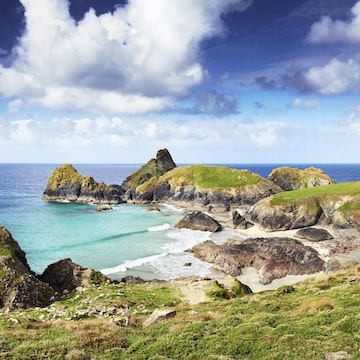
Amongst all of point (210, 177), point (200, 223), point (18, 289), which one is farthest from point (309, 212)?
point (18, 289)

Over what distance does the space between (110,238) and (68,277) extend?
32027mm

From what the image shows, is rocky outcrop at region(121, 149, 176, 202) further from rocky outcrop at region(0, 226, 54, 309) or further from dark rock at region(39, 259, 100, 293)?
rocky outcrop at region(0, 226, 54, 309)

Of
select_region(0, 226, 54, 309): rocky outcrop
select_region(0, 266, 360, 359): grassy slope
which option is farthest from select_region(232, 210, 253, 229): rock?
select_region(0, 226, 54, 309): rocky outcrop

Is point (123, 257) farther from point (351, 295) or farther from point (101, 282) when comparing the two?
point (351, 295)

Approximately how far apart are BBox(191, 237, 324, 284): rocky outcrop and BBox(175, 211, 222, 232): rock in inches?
628

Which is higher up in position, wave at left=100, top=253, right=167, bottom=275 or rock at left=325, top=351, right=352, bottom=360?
rock at left=325, top=351, right=352, bottom=360

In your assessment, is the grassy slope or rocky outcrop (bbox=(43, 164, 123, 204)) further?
rocky outcrop (bbox=(43, 164, 123, 204))

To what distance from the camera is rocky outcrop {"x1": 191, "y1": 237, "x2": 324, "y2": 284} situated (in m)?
46.8

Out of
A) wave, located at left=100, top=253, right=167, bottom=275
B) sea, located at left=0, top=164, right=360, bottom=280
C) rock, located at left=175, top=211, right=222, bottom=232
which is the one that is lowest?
wave, located at left=100, top=253, right=167, bottom=275

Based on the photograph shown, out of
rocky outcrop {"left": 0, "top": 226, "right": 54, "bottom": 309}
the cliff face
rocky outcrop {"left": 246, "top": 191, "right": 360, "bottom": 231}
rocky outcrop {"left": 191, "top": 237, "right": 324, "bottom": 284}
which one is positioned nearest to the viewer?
rocky outcrop {"left": 0, "top": 226, "right": 54, "bottom": 309}

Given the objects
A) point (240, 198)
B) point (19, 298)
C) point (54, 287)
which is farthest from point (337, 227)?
point (19, 298)

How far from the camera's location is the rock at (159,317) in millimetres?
21522

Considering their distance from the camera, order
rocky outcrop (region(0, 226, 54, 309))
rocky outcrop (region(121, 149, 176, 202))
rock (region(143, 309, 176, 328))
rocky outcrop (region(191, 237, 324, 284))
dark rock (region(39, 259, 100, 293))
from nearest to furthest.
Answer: rock (region(143, 309, 176, 328)), rocky outcrop (region(0, 226, 54, 309)), dark rock (region(39, 259, 100, 293)), rocky outcrop (region(191, 237, 324, 284)), rocky outcrop (region(121, 149, 176, 202))

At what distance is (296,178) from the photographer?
127 metres
